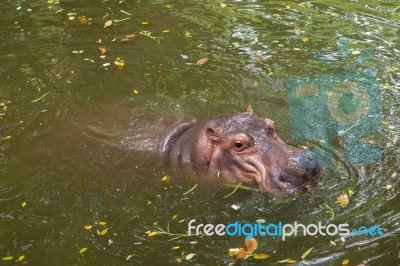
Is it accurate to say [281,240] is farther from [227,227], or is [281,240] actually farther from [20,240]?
[20,240]

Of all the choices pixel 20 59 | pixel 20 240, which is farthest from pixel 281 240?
pixel 20 59

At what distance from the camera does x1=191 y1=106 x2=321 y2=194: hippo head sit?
6824 millimetres

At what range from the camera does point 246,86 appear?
9375mm

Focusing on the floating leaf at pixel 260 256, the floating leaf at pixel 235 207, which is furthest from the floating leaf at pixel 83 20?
the floating leaf at pixel 260 256

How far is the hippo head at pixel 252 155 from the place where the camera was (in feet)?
22.4

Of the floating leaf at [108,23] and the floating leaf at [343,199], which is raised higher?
the floating leaf at [343,199]

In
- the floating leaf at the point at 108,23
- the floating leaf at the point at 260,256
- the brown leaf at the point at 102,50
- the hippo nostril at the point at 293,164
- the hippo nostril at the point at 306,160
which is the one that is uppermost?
the hippo nostril at the point at 306,160

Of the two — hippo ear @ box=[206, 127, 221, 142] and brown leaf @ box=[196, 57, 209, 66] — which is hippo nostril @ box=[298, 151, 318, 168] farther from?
brown leaf @ box=[196, 57, 209, 66]

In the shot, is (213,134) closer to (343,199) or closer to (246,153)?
(246,153)

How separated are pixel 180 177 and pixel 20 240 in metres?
1.84

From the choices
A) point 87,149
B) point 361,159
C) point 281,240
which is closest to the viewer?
point 281,240

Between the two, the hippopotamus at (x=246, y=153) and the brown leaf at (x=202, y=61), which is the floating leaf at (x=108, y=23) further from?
the hippopotamus at (x=246, y=153)

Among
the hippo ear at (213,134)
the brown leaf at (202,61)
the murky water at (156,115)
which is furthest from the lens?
the brown leaf at (202,61)

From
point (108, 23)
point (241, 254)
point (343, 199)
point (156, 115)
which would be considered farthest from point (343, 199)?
point (108, 23)
